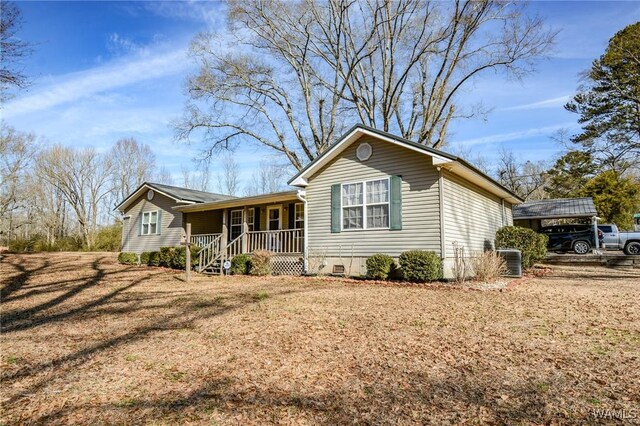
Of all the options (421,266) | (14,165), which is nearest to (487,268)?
(421,266)

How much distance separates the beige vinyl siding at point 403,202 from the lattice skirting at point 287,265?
0.81 meters

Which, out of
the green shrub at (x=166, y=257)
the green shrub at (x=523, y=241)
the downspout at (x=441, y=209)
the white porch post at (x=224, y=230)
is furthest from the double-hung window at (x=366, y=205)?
the green shrub at (x=166, y=257)

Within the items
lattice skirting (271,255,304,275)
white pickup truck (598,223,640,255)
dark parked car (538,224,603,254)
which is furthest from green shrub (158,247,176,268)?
white pickup truck (598,223,640,255)

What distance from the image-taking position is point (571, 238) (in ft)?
65.2

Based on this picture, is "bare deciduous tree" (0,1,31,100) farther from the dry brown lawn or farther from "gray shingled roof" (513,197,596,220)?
"gray shingled roof" (513,197,596,220)

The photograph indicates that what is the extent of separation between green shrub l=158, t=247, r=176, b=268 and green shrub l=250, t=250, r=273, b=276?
5297 mm

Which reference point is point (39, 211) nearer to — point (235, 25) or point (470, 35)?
point (235, 25)

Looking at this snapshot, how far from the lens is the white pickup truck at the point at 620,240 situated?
738 inches

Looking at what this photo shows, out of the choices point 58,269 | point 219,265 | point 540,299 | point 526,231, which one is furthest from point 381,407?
point 58,269

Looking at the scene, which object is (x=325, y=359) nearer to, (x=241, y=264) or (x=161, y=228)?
(x=241, y=264)

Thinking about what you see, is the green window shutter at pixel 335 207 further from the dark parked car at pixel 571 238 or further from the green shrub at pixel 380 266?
the dark parked car at pixel 571 238

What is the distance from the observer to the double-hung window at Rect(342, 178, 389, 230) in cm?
1171

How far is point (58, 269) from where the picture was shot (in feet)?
47.1

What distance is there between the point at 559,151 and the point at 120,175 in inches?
1849
